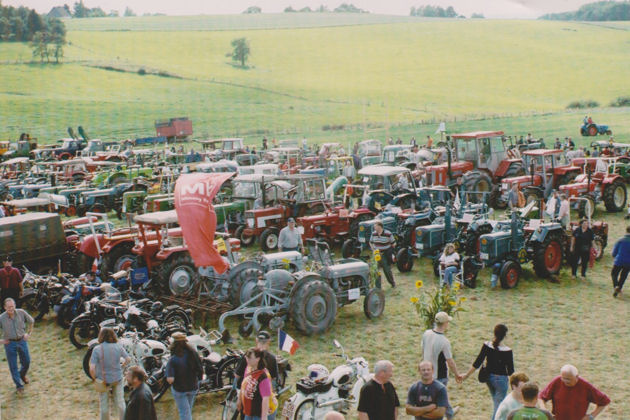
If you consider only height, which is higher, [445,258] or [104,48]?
[104,48]

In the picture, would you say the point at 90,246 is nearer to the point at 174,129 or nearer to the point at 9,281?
the point at 9,281

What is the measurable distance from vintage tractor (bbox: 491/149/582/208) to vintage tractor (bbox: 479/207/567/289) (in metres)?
5.95

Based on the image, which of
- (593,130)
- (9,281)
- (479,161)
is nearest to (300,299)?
(9,281)

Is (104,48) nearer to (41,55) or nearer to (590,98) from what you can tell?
(41,55)

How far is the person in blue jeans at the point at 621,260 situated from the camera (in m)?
11.4

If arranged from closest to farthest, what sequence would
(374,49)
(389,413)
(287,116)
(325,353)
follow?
1. (389,413)
2. (325,353)
3. (287,116)
4. (374,49)

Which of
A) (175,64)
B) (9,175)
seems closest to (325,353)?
(9,175)

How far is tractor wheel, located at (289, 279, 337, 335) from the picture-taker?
33.0 ft

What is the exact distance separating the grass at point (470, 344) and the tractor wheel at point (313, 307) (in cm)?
20

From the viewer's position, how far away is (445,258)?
12.2 meters

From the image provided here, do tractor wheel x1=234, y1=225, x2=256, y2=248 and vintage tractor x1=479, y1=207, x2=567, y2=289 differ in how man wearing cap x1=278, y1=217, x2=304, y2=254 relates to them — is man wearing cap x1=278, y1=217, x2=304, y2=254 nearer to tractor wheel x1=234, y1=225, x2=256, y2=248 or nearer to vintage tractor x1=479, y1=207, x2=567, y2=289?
vintage tractor x1=479, y1=207, x2=567, y2=289

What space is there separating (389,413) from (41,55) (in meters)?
72.2

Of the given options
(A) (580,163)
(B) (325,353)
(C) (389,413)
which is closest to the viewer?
(C) (389,413)

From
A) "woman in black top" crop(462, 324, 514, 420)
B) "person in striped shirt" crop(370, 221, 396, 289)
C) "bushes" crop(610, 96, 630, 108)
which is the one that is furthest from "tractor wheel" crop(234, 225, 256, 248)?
"bushes" crop(610, 96, 630, 108)
